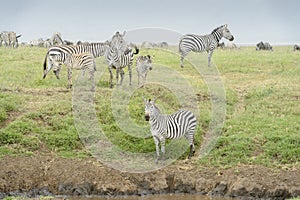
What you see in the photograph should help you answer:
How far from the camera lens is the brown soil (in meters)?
13.2

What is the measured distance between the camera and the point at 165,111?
17547 millimetres

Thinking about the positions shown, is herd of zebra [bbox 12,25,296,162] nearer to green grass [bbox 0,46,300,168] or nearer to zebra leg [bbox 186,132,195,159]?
zebra leg [bbox 186,132,195,159]

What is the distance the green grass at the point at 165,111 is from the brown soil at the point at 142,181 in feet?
2.00

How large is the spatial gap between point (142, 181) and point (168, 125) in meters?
1.88

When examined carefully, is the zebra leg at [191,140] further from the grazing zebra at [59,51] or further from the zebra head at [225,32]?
the zebra head at [225,32]

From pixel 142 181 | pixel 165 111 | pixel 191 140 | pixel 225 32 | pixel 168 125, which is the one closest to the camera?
pixel 142 181

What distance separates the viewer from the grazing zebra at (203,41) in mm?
25031

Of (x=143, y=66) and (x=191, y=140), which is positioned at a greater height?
(x=143, y=66)

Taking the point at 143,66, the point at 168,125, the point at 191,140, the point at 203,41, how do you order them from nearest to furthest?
the point at 168,125
the point at 191,140
the point at 143,66
the point at 203,41

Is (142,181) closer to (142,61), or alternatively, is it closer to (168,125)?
(168,125)

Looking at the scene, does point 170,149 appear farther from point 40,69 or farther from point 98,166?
point 40,69

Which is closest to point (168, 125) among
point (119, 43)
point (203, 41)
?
point (119, 43)

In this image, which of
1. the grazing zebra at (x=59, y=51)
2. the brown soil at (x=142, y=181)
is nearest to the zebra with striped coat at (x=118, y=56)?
the grazing zebra at (x=59, y=51)

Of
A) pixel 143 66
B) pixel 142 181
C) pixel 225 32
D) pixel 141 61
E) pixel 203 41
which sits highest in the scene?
pixel 225 32
